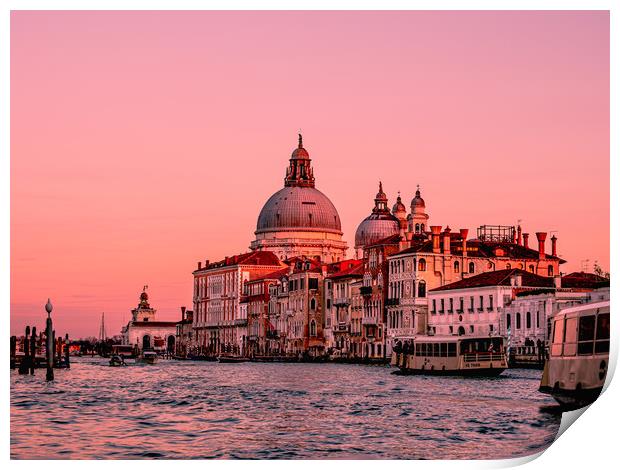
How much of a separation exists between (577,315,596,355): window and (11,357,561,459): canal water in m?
0.96

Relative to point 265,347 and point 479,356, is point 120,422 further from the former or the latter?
point 265,347

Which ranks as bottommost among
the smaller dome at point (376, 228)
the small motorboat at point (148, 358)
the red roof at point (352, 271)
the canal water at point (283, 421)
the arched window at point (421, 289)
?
the small motorboat at point (148, 358)

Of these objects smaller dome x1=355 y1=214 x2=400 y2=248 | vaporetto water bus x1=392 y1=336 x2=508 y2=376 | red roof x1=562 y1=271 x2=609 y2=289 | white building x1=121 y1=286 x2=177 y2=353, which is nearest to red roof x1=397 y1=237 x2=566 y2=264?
red roof x1=562 y1=271 x2=609 y2=289

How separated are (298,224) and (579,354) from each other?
190 feet

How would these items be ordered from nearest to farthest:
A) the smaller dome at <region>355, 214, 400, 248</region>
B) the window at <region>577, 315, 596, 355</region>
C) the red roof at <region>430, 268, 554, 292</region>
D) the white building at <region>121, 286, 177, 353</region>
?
the window at <region>577, 315, 596, 355</region>
the red roof at <region>430, 268, 554, 292</region>
the smaller dome at <region>355, 214, 400, 248</region>
the white building at <region>121, 286, 177, 353</region>

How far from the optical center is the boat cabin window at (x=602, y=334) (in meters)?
13.8

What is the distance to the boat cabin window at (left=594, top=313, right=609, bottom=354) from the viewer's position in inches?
543

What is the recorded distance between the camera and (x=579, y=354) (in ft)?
47.3

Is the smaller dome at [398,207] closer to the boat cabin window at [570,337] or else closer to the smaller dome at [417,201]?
the smaller dome at [417,201]

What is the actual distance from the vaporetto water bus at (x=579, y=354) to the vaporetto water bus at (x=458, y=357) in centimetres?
1320

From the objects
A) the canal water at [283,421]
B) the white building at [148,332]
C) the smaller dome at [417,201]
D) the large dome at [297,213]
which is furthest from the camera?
the large dome at [297,213]

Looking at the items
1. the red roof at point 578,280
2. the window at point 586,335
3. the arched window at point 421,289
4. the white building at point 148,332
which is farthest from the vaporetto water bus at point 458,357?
the white building at point 148,332

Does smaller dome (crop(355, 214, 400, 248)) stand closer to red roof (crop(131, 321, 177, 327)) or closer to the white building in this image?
the white building
